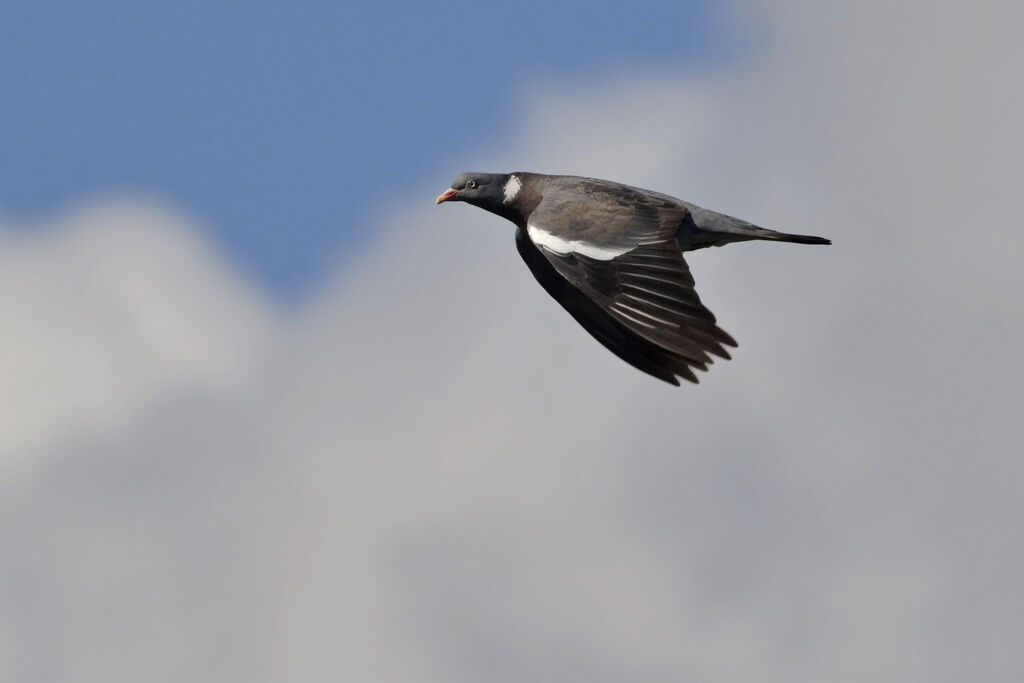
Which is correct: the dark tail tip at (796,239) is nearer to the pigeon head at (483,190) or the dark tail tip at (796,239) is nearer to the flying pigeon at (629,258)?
the flying pigeon at (629,258)

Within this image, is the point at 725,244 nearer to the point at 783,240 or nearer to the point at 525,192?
the point at 783,240

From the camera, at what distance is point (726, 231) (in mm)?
17688

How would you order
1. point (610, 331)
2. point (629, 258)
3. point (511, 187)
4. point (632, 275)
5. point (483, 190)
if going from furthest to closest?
point (483, 190)
point (511, 187)
point (610, 331)
point (629, 258)
point (632, 275)

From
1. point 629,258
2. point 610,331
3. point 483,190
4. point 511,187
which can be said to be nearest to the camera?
point 629,258

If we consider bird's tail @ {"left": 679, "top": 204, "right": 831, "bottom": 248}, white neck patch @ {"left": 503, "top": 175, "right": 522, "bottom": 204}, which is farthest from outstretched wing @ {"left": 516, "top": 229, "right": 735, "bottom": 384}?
bird's tail @ {"left": 679, "top": 204, "right": 831, "bottom": 248}

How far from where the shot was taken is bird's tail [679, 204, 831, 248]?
57.5 ft

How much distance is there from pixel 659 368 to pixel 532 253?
10.8ft

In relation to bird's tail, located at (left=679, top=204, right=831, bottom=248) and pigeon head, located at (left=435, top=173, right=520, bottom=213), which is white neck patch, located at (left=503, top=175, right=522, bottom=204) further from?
bird's tail, located at (left=679, top=204, right=831, bottom=248)

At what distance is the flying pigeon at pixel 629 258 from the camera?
15.3 m

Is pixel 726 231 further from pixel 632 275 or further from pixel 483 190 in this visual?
pixel 483 190

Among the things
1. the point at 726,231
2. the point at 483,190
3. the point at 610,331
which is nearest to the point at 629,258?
the point at 610,331

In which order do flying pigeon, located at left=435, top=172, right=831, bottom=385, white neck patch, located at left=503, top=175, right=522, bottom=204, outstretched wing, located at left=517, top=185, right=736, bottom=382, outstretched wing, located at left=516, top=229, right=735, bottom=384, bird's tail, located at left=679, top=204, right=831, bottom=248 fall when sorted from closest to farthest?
outstretched wing, located at left=517, top=185, right=736, bottom=382
flying pigeon, located at left=435, top=172, right=831, bottom=385
outstretched wing, located at left=516, top=229, right=735, bottom=384
bird's tail, located at left=679, top=204, right=831, bottom=248
white neck patch, located at left=503, top=175, right=522, bottom=204

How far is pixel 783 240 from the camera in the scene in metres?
17.6

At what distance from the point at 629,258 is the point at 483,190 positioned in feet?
13.6
